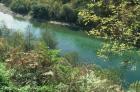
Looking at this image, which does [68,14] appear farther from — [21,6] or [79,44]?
[79,44]

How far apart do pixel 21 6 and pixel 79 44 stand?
109ft

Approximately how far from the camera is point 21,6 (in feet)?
302

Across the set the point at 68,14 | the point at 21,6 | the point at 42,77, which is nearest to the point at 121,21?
the point at 42,77

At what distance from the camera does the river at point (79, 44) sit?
4633cm

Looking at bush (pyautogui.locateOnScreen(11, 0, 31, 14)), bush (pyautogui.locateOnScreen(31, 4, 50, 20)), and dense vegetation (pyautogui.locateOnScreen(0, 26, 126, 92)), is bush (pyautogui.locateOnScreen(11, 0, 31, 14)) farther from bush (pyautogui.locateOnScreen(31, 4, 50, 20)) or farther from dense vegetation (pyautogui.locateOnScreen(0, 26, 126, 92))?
dense vegetation (pyautogui.locateOnScreen(0, 26, 126, 92))

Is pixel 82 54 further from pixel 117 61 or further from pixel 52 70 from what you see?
pixel 52 70

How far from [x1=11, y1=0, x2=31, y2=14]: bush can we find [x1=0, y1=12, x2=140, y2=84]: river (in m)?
3.12

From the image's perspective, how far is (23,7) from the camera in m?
91.2

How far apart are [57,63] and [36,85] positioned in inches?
78.8

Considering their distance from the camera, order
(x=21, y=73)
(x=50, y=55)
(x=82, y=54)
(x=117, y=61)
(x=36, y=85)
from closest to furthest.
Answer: (x=36, y=85) → (x=21, y=73) → (x=50, y=55) → (x=117, y=61) → (x=82, y=54)

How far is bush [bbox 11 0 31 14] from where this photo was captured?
9094 cm

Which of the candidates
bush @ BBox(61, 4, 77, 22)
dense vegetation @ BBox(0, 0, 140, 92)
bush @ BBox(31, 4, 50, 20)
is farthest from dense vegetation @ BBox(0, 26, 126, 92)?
bush @ BBox(31, 4, 50, 20)

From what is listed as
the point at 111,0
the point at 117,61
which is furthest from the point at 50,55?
the point at 117,61

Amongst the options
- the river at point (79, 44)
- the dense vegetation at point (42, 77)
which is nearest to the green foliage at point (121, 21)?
the dense vegetation at point (42, 77)
